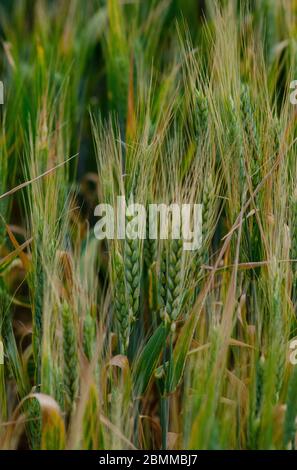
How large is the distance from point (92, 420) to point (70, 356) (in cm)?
7

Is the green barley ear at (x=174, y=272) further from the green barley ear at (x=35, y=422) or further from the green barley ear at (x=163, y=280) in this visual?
the green barley ear at (x=35, y=422)

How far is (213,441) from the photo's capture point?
0.69 m

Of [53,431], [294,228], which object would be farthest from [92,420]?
[294,228]

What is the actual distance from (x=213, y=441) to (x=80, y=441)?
14 centimetres

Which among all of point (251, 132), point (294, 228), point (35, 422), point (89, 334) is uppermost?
point (251, 132)

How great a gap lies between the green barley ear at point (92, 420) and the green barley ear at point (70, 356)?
0.03 metres

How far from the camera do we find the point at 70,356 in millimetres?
790

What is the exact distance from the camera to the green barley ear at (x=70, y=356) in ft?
2.59

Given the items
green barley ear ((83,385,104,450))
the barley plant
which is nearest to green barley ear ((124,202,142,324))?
the barley plant

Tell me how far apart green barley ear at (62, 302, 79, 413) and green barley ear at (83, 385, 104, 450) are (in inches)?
1.2

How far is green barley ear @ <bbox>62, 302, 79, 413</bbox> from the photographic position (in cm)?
79

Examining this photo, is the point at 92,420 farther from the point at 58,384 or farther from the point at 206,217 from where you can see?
the point at 206,217

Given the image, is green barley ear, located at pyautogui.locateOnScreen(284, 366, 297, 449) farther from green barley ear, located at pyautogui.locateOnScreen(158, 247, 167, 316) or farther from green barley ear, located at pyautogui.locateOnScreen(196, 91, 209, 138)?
green barley ear, located at pyautogui.locateOnScreen(196, 91, 209, 138)
